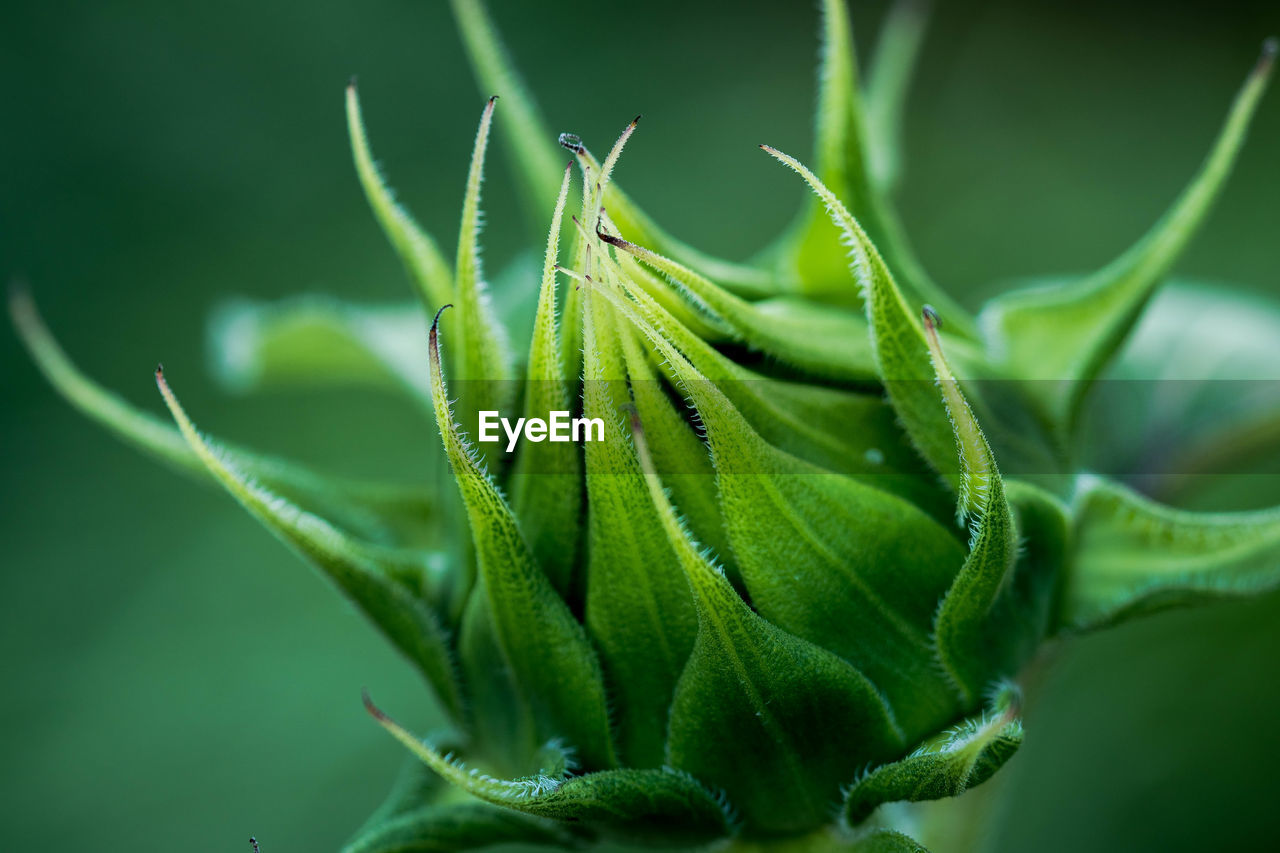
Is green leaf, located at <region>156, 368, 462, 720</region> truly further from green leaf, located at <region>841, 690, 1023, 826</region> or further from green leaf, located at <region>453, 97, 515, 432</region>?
green leaf, located at <region>841, 690, 1023, 826</region>

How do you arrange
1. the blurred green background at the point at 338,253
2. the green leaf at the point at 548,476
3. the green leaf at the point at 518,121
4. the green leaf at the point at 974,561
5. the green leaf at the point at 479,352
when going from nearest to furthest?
the green leaf at the point at 974,561 → the green leaf at the point at 548,476 → the green leaf at the point at 479,352 → the green leaf at the point at 518,121 → the blurred green background at the point at 338,253

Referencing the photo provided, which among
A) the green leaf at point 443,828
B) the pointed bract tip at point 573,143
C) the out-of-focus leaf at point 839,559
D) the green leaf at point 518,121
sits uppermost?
the green leaf at point 518,121

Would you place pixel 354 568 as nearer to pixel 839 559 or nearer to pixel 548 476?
pixel 548 476

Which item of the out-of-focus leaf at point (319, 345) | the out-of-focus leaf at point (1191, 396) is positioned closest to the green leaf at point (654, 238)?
the out-of-focus leaf at point (319, 345)

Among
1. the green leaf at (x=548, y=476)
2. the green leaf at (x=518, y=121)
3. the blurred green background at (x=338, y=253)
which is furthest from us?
the blurred green background at (x=338, y=253)

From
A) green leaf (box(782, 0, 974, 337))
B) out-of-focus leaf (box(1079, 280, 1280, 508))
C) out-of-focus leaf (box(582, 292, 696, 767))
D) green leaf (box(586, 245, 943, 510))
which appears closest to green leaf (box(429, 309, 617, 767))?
out-of-focus leaf (box(582, 292, 696, 767))

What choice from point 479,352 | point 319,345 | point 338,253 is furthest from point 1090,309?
point 338,253

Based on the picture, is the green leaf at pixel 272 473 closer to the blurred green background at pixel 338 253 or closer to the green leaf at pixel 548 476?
the green leaf at pixel 548 476
